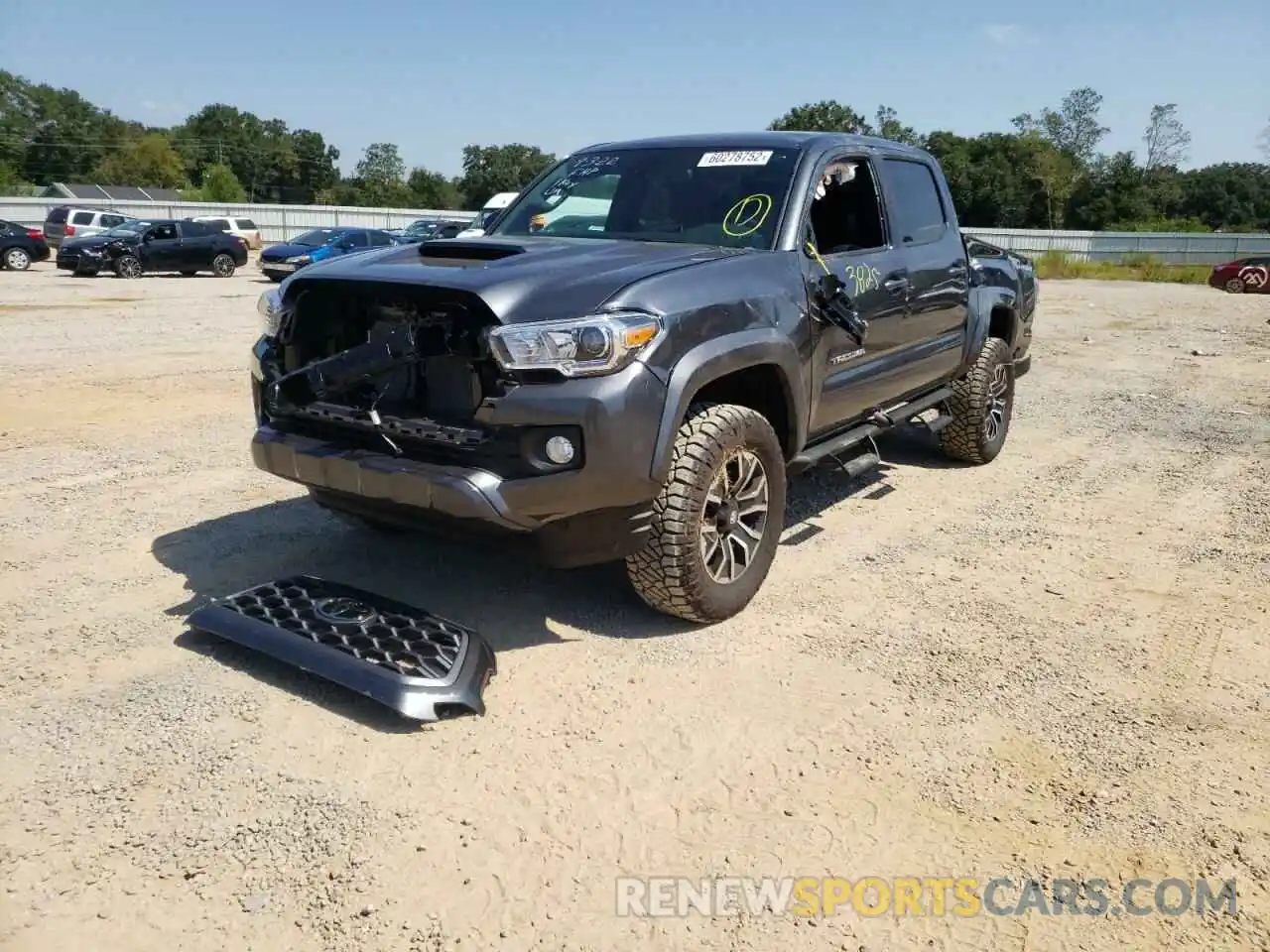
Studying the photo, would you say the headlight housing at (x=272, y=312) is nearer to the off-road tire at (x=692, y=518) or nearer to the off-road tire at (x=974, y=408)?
the off-road tire at (x=692, y=518)

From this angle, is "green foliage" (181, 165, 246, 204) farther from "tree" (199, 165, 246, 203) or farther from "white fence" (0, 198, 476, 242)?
"white fence" (0, 198, 476, 242)

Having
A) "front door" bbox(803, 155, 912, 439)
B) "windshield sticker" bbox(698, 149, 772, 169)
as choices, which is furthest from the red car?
"windshield sticker" bbox(698, 149, 772, 169)

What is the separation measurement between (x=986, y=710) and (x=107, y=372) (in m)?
8.98

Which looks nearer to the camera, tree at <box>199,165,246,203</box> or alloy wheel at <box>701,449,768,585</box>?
alloy wheel at <box>701,449,768,585</box>

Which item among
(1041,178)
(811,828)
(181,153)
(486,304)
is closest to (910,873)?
(811,828)

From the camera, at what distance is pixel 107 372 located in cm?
961

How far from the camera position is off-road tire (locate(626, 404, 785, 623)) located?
12.1 feet

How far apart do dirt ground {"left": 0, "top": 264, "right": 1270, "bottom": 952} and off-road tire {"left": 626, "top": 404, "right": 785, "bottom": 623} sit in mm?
172

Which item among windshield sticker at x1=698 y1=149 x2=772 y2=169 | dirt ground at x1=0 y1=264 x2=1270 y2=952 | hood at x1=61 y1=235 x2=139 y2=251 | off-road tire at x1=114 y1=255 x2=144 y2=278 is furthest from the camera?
off-road tire at x1=114 y1=255 x2=144 y2=278

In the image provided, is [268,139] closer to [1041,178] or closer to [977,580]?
[1041,178]

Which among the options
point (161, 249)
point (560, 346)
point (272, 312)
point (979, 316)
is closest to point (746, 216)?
point (560, 346)

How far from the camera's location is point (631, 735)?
10.7 ft

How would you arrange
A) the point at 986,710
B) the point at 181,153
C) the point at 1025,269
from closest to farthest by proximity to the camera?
the point at 986,710 → the point at 1025,269 → the point at 181,153

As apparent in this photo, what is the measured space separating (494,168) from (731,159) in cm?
8979
